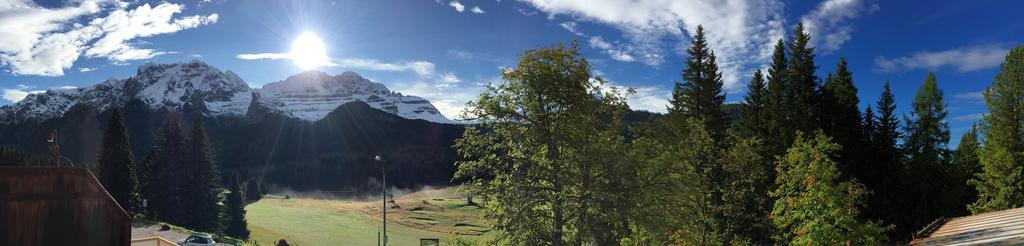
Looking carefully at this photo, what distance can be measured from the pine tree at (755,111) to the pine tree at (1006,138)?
47.3 feet

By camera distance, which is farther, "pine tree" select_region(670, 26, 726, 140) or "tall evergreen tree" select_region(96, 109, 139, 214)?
"tall evergreen tree" select_region(96, 109, 139, 214)

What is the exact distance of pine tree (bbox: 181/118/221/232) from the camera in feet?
243

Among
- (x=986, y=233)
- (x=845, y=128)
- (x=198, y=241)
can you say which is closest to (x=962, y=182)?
(x=845, y=128)

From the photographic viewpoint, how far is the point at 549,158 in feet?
75.4

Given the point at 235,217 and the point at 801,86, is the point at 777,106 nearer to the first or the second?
the point at 801,86

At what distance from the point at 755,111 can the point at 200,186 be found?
65880mm

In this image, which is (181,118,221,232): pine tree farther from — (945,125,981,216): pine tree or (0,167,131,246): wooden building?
(945,125,981,216): pine tree

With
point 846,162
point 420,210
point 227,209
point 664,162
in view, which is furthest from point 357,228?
point 664,162

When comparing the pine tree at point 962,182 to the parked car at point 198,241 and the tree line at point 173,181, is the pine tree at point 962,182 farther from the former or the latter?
the tree line at point 173,181

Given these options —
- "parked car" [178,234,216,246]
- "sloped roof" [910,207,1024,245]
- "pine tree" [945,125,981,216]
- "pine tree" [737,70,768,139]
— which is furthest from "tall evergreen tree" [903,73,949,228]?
"parked car" [178,234,216,246]

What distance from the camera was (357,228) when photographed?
320 ft

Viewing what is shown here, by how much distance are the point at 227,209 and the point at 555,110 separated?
6717 cm

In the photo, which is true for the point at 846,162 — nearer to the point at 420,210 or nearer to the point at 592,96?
the point at 592,96

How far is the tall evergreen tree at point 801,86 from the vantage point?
139 feet
